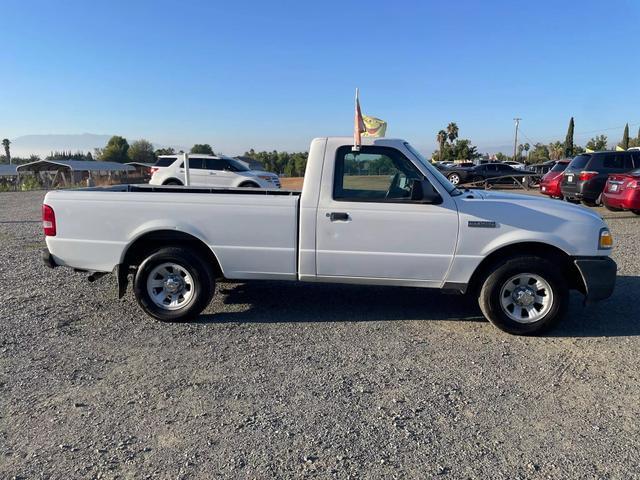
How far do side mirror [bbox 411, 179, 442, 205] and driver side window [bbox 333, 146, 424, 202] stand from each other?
0.52ft

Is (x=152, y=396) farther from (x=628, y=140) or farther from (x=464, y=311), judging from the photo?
(x=628, y=140)

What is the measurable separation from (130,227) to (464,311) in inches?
149

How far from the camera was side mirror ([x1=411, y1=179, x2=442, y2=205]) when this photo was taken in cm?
461

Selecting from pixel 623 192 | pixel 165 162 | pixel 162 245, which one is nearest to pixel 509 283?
pixel 162 245

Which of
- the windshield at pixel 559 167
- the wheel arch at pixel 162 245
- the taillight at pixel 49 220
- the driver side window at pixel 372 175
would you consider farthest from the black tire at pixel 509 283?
the windshield at pixel 559 167

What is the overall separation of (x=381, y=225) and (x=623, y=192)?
10.5 metres

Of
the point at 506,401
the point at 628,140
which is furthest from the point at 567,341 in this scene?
the point at 628,140

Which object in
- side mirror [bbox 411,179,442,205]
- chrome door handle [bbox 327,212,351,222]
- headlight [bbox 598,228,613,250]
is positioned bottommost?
headlight [bbox 598,228,613,250]

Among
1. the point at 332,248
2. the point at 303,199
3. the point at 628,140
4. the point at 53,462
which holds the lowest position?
the point at 53,462

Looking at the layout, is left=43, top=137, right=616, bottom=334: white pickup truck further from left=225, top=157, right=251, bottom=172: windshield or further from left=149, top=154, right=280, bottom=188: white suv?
left=225, top=157, right=251, bottom=172: windshield

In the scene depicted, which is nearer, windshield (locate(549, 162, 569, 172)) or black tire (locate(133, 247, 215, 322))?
black tire (locate(133, 247, 215, 322))

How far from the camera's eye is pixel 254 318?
525 centimetres

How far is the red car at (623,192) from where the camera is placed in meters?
12.1

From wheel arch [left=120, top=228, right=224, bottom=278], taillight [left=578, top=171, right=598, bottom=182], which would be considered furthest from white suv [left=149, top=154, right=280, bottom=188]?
wheel arch [left=120, top=228, right=224, bottom=278]
